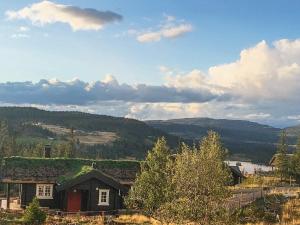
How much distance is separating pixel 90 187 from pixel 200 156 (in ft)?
77.9

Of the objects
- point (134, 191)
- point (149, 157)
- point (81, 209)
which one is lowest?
point (81, 209)

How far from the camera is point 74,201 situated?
50562 mm

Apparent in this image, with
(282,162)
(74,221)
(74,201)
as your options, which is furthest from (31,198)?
(282,162)

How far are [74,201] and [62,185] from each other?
2.64 metres

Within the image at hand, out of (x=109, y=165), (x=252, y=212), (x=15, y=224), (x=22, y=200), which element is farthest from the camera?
(x=109, y=165)

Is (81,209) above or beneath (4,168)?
beneath

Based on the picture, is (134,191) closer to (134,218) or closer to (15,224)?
(134,218)

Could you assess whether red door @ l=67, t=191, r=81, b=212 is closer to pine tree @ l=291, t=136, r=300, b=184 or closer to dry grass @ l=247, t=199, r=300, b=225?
dry grass @ l=247, t=199, r=300, b=225

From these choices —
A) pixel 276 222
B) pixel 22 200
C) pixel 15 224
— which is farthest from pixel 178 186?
pixel 22 200

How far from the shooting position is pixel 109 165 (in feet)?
184

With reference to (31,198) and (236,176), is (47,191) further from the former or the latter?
(236,176)

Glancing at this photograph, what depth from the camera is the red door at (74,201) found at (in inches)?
1980

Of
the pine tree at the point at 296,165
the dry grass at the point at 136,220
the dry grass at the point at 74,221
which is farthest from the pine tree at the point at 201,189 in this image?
the pine tree at the point at 296,165

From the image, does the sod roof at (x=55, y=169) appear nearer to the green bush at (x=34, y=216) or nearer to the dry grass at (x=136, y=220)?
the dry grass at (x=136, y=220)
